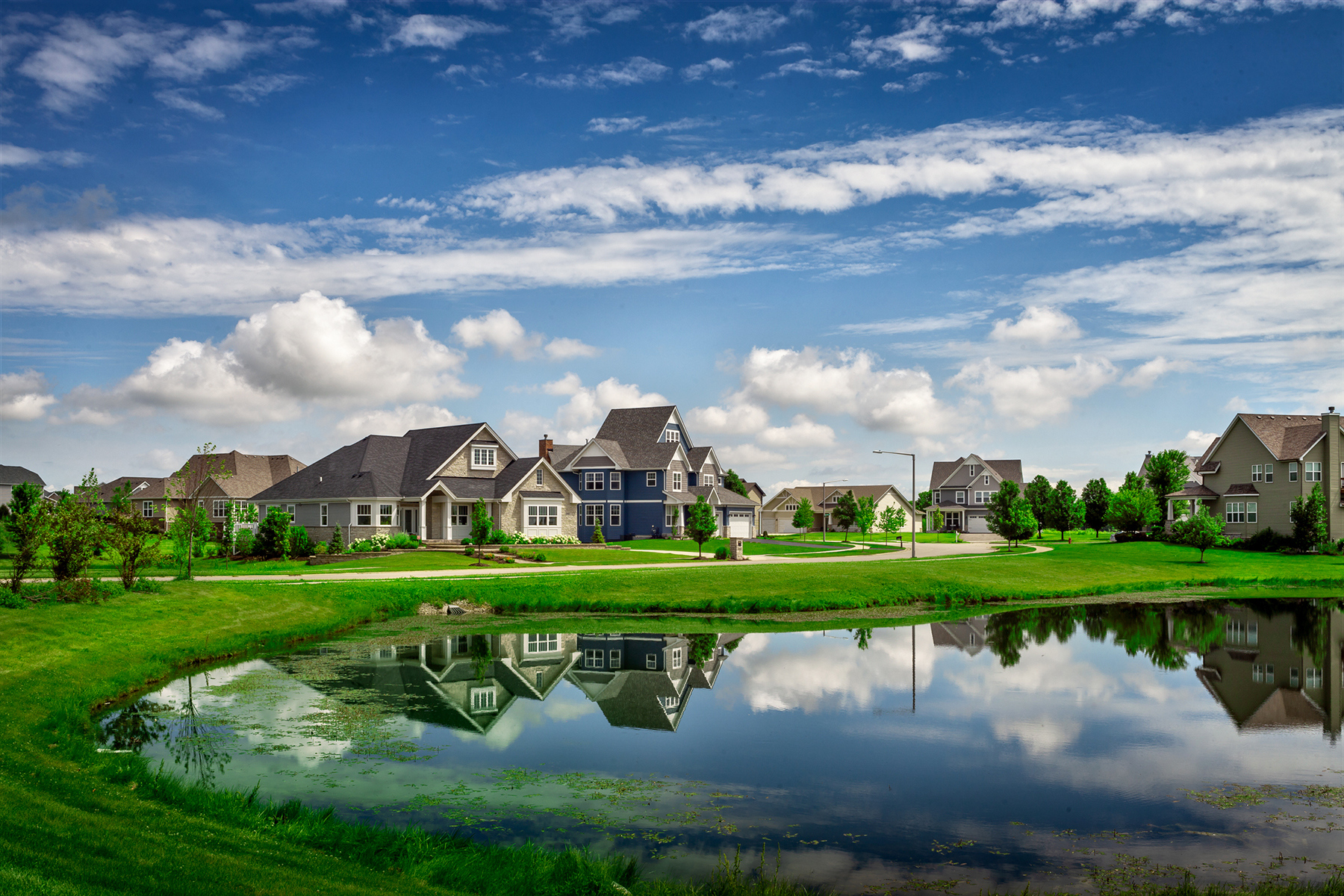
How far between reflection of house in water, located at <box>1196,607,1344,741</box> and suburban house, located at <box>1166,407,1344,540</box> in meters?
33.7

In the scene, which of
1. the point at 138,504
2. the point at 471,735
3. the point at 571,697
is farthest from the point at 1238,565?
the point at 138,504

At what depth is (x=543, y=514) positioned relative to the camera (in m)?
61.5

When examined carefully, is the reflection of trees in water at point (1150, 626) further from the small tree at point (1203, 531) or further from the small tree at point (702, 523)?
the small tree at point (702, 523)

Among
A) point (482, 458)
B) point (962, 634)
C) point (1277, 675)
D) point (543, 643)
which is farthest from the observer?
point (482, 458)

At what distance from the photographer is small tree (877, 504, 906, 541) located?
98.7 m

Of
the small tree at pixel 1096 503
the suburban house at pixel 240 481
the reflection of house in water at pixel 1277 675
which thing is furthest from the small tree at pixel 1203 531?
the suburban house at pixel 240 481

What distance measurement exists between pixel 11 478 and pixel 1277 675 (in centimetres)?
10911

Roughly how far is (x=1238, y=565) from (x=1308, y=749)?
42.8m

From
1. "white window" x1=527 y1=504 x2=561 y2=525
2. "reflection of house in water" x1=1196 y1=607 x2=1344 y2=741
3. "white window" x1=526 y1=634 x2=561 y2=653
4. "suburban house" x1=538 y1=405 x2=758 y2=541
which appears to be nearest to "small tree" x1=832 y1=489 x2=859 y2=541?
"suburban house" x1=538 y1=405 x2=758 y2=541

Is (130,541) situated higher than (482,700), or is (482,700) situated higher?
(130,541)

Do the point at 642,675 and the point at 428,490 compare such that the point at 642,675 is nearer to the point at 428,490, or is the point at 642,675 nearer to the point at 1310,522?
the point at 428,490

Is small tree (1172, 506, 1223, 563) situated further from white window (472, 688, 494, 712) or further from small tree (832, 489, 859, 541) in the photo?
white window (472, 688, 494, 712)

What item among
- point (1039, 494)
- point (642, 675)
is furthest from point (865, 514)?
point (642, 675)

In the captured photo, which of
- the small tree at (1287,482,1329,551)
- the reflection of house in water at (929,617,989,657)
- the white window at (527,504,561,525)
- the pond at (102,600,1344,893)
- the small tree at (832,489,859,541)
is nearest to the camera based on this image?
the pond at (102,600,1344,893)
